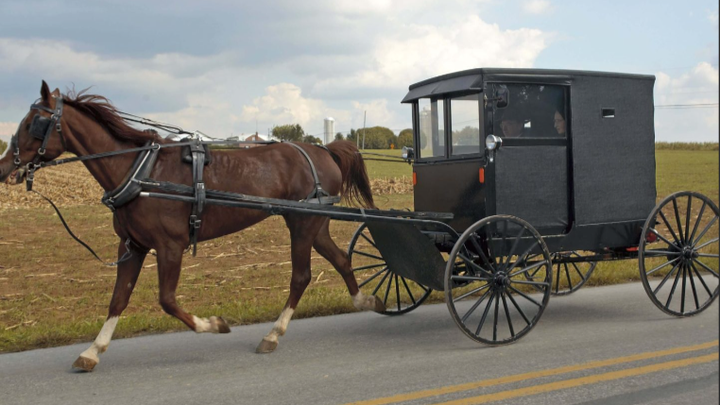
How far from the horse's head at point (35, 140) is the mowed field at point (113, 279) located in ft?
5.73

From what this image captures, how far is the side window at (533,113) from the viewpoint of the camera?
6.34 meters

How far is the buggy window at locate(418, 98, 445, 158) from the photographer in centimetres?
682

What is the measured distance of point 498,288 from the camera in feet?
20.0

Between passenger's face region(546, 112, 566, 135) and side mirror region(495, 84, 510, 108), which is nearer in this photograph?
side mirror region(495, 84, 510, 108)

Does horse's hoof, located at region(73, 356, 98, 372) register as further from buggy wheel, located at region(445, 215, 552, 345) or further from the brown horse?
buggy wheel, located at region(445, 215, 552, 345)

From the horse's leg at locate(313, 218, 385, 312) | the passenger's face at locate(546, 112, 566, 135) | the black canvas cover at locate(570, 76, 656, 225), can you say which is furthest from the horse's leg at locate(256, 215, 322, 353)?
the black canvas cover at locate(570, 76, 656, 225)

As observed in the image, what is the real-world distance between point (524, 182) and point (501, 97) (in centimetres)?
81

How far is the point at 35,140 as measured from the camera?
5.41 meters

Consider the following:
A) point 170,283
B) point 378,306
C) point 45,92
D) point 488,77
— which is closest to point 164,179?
point 170,283

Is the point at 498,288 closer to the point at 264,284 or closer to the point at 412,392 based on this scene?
the point at 412,392

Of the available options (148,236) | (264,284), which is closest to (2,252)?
(264,284)

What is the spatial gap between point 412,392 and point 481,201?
2.30m

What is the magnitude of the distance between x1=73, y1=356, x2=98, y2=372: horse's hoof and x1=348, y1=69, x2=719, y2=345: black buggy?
8.61ft

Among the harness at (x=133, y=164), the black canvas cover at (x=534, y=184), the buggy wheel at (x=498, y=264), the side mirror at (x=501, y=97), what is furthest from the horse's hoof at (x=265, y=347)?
the side mirror at (x=501, y=97)
